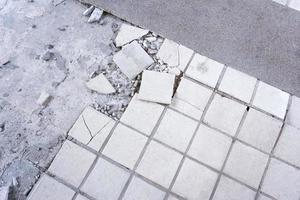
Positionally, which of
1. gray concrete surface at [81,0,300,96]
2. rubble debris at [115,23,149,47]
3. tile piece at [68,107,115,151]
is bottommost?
tile piece at [68,107,115,151]

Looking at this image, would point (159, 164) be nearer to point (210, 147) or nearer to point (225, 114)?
point (210, 147)

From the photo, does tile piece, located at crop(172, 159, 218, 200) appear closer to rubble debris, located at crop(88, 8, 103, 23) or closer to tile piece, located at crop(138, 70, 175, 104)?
tile piece, located at crop(138, 70, 175, 104)

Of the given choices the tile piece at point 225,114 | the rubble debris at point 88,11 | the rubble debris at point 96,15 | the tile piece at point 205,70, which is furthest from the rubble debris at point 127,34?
the tile piece at point 225,114

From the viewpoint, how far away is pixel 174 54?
3436 millimetres

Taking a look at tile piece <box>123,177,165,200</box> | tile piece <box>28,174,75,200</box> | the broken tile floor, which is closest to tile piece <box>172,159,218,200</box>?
the broken tile floor

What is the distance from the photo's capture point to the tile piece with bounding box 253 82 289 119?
324cm

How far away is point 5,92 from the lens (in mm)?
3211

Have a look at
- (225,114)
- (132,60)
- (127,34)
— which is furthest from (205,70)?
(127,34)

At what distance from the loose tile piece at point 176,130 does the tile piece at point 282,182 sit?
737 millimetres

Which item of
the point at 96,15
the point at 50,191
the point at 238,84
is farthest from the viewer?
the point at 96,15

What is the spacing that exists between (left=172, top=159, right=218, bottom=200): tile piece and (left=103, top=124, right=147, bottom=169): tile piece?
1.33ft

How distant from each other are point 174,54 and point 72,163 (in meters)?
1.40

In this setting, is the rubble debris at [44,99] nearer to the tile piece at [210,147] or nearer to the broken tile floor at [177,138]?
the broken tile floor at [177,138]

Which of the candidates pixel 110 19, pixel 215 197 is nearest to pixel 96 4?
pixel 110 19
